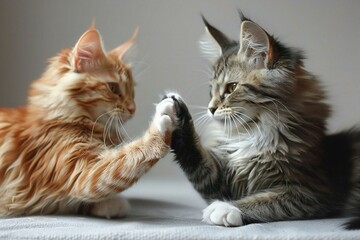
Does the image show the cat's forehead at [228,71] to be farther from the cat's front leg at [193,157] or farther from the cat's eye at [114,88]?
the cat's eye at [114,88]

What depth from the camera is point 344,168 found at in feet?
5.02

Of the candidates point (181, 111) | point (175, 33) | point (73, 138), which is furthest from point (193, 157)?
point (175, 33)

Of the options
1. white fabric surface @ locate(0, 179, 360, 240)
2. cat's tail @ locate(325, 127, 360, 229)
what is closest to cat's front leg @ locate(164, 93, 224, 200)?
white fabric surface @ locate(0, 179, 360, 240)

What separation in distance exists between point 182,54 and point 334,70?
2.19ft

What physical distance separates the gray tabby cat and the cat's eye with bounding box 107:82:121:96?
174mm

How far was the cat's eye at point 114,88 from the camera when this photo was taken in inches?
59.5

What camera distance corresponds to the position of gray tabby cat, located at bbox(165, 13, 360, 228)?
142 cm

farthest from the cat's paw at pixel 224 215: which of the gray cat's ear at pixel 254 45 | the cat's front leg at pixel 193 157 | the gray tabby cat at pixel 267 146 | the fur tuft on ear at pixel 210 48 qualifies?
the fur tuft on ear at pixel 210 48

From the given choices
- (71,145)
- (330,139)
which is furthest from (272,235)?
(71,145)

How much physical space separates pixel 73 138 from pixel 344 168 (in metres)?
0.82

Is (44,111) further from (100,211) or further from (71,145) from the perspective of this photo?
(100,211)

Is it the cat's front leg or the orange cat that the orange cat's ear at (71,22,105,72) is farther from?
the cat's front leg

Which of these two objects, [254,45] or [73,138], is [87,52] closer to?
[73,138]

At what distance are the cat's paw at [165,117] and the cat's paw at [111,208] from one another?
0.88 ft
